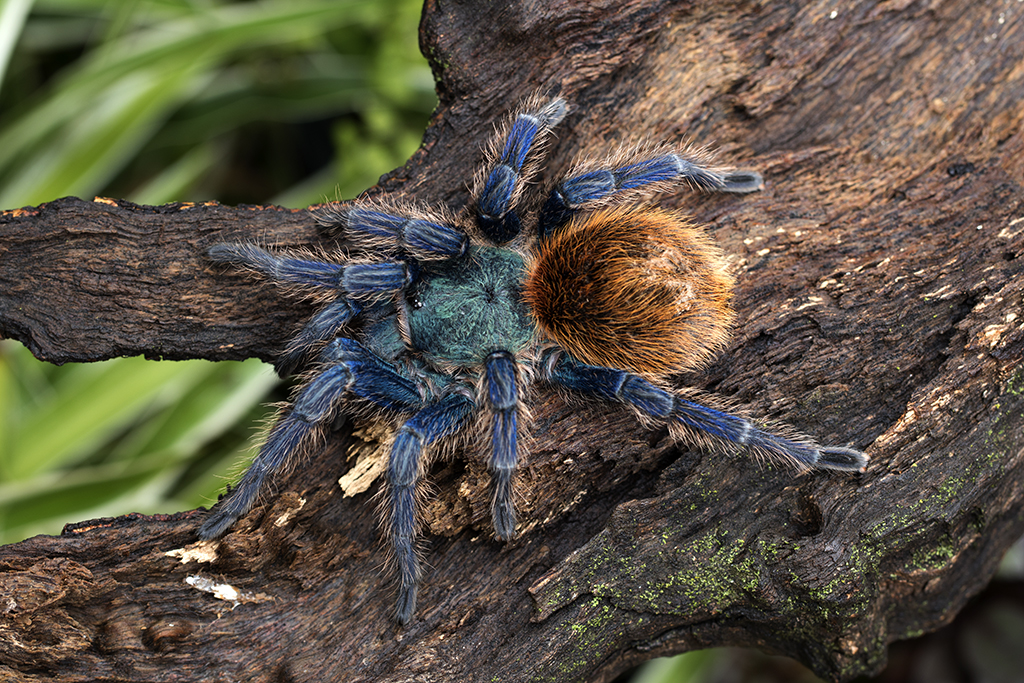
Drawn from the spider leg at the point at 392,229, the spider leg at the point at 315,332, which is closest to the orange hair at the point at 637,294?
the spider leg at the point at 392,229

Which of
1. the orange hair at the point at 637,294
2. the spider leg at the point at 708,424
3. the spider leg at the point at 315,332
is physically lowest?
the spider leg at the point at 708,424

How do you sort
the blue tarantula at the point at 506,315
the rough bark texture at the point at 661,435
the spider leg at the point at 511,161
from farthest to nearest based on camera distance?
the spider leg at the point at 511,161
the blue tarantula at the point at 506,315
the rough bark texture at the point at 661,435

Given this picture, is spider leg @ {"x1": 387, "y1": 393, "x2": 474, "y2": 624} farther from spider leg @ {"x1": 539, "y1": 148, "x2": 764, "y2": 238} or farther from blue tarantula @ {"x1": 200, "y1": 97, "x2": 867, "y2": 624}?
spider leg @ {"x1": 539, "y1": 148, "x2": 764, "y2": 238}

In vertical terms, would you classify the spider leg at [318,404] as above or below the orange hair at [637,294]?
above

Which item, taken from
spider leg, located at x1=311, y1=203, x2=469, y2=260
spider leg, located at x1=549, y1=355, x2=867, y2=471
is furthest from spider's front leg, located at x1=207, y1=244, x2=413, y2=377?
spider leg, located at x1=549, y1=355, x2=867, y2=471

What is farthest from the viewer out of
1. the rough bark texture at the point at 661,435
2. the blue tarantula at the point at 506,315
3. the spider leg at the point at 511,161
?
the spider leg at the point at 511,161

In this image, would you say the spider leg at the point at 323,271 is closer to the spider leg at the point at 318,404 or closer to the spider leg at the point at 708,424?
the spider leg at the point at 318,404
